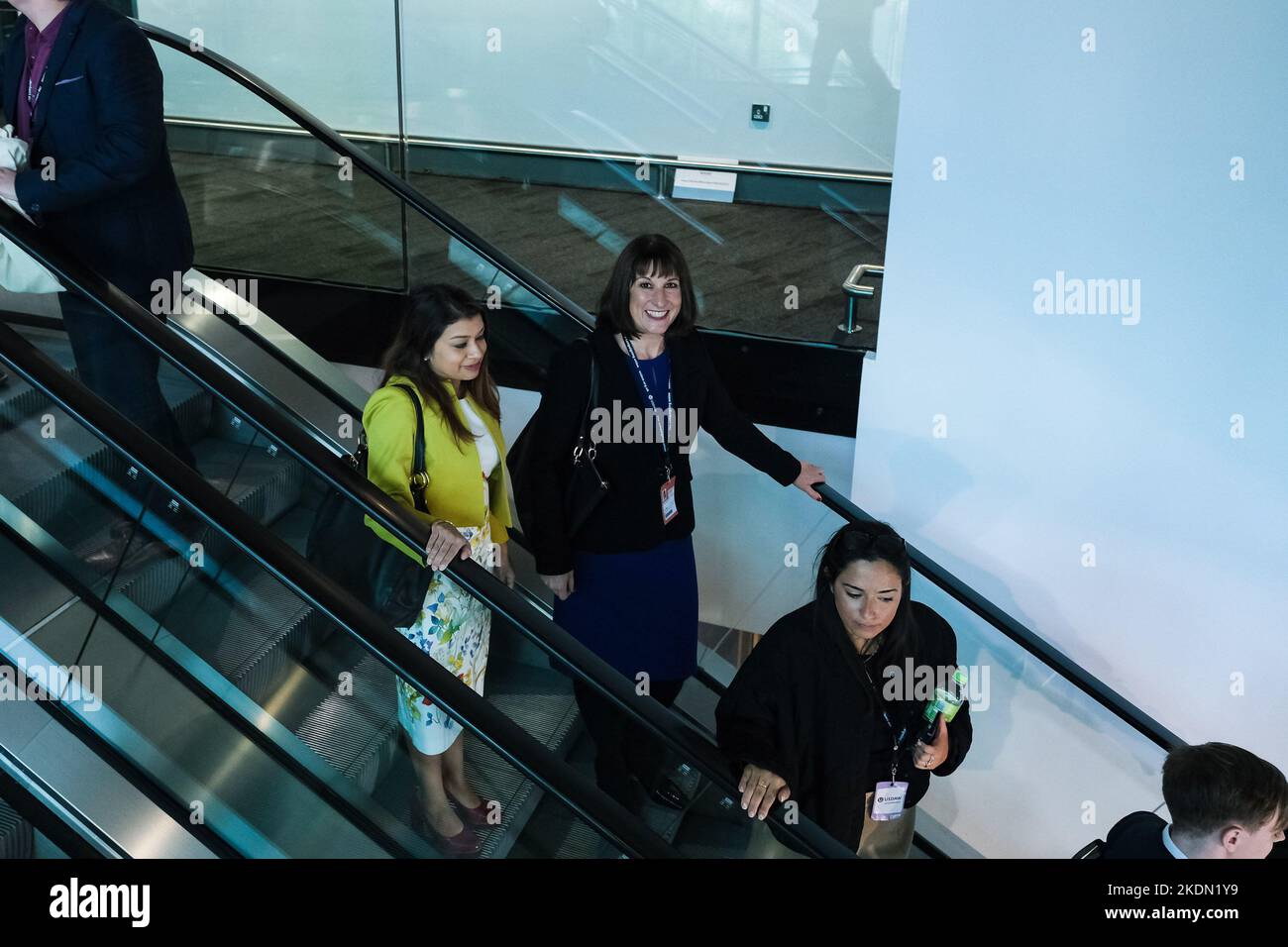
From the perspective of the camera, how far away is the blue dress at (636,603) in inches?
142

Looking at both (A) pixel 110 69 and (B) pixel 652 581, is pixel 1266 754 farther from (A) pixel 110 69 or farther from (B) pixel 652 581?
(A) pixel 110 69

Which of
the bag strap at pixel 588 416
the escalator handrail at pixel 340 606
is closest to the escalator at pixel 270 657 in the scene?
the escalator handrail at pixel 340 606

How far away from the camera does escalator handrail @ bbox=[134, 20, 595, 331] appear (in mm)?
4953

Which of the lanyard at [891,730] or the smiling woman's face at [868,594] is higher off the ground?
the smiling woman's face at [868,594]

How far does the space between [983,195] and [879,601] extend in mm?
2053

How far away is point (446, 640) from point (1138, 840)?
172cm

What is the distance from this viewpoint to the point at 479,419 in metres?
3.34

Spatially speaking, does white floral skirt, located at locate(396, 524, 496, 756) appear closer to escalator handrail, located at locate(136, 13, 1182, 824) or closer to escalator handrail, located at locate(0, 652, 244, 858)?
escalator handrail, located at locate(0, 652, 244, 858)

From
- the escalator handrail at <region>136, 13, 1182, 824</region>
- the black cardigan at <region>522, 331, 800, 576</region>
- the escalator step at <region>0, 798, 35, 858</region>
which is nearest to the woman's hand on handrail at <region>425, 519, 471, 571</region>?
the black cardigan at <region>522, 331, 800, 576</region>

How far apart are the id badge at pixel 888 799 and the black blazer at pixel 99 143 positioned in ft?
8.24

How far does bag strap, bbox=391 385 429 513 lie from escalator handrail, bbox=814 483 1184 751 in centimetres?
178

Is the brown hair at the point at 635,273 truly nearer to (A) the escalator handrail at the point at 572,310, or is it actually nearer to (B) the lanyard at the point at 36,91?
(A) the escalator handrail at the point at 572,310

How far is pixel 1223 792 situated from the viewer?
2.65 meters
